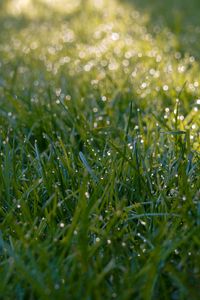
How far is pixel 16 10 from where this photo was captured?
6805 millimetres

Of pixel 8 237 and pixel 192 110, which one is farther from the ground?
pixel 192 110

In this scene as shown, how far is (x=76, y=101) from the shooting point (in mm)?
2551

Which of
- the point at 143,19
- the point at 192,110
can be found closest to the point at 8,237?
the point at 192,110

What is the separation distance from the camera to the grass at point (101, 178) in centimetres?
123

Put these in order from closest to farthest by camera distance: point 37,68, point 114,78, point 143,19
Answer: point 114,78 < point 37,68 < point 143,19

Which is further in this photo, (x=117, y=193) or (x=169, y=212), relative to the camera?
(x=117, y=193)

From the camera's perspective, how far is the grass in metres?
1.23

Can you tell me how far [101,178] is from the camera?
1620mm

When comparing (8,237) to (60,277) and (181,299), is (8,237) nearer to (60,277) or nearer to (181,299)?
(60,277)

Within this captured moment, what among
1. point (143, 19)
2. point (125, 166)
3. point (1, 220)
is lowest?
point (1, 220)

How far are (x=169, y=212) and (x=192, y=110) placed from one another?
936 millimetres

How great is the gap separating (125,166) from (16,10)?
550cm

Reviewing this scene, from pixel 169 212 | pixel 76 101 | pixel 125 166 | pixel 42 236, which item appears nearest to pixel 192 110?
pixel 76 101

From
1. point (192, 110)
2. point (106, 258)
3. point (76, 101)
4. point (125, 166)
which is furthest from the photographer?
point (76, 101)
